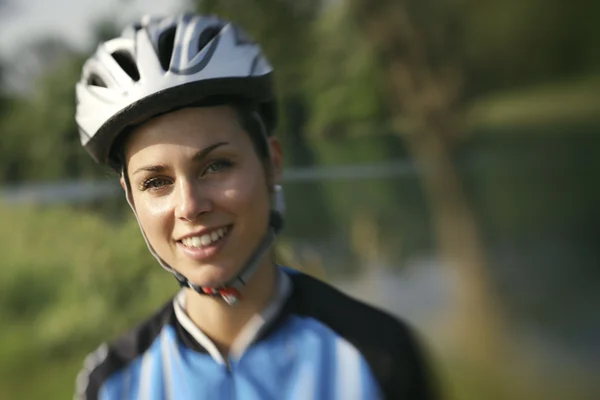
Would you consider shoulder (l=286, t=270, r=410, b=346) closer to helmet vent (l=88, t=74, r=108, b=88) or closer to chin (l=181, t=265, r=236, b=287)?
chin (l=181, t=265, r=236, b=287)

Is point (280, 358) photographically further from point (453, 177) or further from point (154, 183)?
point (453, 177)

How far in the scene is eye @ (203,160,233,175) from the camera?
114cm

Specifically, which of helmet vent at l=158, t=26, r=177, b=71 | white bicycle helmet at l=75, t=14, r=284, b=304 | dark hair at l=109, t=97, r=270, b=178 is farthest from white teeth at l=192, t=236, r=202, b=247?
helmet vent at l=158, t=26, r=177, b=71

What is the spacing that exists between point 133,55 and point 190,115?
20cm

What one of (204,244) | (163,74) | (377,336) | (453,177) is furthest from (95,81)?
(453,177)

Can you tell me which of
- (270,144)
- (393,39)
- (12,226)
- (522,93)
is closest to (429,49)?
(393,39)

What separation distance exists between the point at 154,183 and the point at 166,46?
29 centimetres

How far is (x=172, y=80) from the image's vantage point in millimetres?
1120

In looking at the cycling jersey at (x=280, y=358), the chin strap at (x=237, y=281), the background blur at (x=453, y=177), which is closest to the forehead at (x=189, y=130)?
the chin strap at (x=237, y=281)

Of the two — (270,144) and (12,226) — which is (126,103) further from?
(12,226)

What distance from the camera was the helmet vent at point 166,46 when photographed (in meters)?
1.18

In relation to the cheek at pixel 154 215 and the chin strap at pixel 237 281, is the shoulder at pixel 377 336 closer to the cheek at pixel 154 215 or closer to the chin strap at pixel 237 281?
the chin strap at pixel 237 281

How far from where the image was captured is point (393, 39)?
315cm

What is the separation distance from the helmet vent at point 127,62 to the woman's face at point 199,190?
132 millimetres
